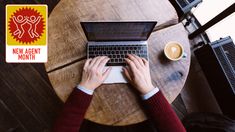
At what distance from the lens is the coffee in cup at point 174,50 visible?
1.44m

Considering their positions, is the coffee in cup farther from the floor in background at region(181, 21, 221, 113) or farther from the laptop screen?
the floor in background at region(181, 21, 221, 113)

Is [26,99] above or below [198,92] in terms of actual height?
above

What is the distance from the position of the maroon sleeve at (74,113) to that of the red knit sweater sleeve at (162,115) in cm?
32

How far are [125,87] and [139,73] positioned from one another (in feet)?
0.35

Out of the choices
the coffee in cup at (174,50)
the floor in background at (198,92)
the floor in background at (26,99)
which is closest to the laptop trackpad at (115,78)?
the coffee in cup at (174,50)

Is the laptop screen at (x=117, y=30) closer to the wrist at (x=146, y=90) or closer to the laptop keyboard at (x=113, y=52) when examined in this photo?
the laptop keyboard at (x=113, y=52)

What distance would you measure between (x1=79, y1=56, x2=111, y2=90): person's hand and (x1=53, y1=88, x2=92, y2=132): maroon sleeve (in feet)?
0.20

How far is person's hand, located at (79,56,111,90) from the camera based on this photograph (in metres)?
1.38

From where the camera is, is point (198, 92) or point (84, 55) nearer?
point (84, 55)

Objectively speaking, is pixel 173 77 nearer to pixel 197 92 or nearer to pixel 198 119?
pixel 198 119

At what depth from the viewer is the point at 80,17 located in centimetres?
148

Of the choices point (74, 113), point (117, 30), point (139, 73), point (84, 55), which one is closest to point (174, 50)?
point (139, 73)

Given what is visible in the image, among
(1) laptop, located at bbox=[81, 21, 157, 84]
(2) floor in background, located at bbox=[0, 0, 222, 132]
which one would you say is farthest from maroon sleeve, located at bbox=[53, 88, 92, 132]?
(2) floor in background, located at bbox=[0, 0, 222, 132]

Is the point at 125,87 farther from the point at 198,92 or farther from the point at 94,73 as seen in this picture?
the point at 198,92
